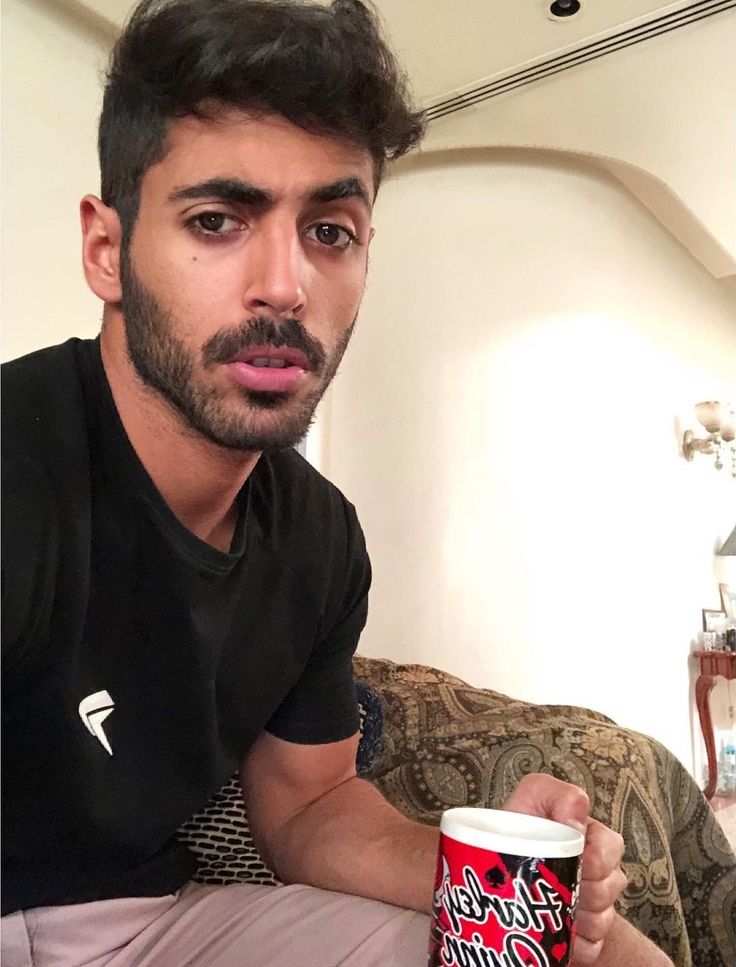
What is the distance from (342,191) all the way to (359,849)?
0.67 meters

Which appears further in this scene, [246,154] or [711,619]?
[711,619]

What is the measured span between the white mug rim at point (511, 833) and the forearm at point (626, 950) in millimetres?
265

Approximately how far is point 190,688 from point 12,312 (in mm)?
1563

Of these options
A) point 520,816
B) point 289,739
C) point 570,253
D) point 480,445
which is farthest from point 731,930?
point 570,253

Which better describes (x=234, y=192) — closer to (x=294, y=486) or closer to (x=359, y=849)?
(x=294, y=486)

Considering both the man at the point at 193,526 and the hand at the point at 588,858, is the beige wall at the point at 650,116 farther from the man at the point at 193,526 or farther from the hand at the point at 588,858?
the hand at the point at 588,858

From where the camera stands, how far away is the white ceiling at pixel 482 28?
2074 mm

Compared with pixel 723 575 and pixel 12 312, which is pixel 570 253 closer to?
pixel 723 575

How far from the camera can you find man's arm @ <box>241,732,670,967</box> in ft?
2.00

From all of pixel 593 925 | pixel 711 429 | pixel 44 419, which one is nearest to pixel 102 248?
pixel 44 419

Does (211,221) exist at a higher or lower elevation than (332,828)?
higher

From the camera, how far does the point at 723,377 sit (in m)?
4.10

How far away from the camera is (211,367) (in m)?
0.75

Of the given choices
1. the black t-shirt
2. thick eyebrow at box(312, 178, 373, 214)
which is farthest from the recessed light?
the black t-shirt
